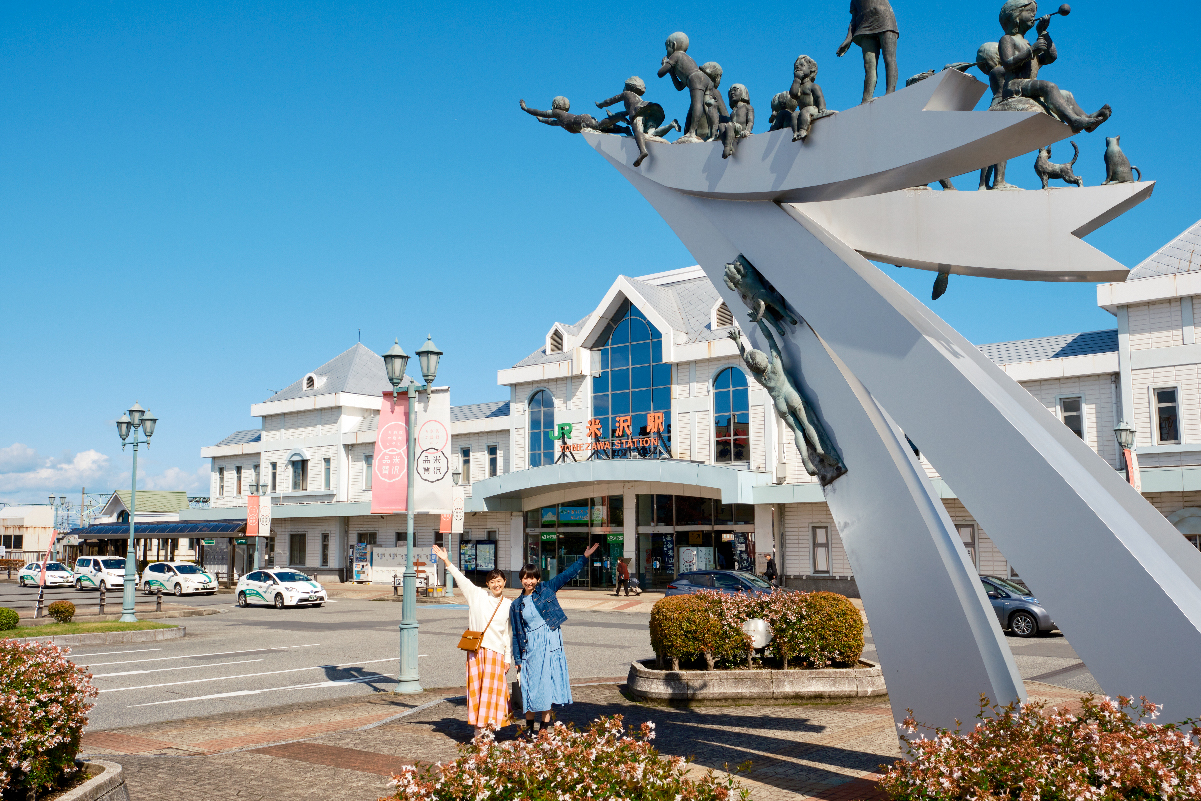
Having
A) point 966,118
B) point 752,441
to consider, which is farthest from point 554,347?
point 966,118

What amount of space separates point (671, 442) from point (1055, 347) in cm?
1408

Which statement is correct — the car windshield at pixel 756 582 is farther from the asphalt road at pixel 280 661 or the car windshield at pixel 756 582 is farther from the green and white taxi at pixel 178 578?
the green and white taxi at pixel 178 578

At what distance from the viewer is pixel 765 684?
11.9 metres

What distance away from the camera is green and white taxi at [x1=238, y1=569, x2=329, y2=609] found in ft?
107

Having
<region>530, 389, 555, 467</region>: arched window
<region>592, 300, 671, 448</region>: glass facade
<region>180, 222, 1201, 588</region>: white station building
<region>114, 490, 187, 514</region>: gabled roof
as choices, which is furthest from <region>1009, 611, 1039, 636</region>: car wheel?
<region>114, 490, 187, 514</region>: gabled roof

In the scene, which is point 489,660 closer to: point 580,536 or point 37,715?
point 37,715

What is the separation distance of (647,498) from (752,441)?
5385 millimetres

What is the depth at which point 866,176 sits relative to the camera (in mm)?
7441

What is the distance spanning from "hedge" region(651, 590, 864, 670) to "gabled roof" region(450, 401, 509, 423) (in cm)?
3263

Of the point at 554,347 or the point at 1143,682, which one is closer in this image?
the point at 1143,682

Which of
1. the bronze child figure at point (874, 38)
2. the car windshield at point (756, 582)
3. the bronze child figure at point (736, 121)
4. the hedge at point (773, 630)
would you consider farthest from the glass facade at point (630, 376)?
the bronze child figure at point (874, 38)

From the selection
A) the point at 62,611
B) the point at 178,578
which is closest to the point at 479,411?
the point at 178,578

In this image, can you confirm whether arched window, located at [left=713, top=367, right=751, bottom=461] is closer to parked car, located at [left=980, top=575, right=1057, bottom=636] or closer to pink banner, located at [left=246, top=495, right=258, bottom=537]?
parked car, located at [left=980, top=575, right=1057, bottom=636]

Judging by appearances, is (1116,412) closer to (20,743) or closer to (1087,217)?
(1087,217)
